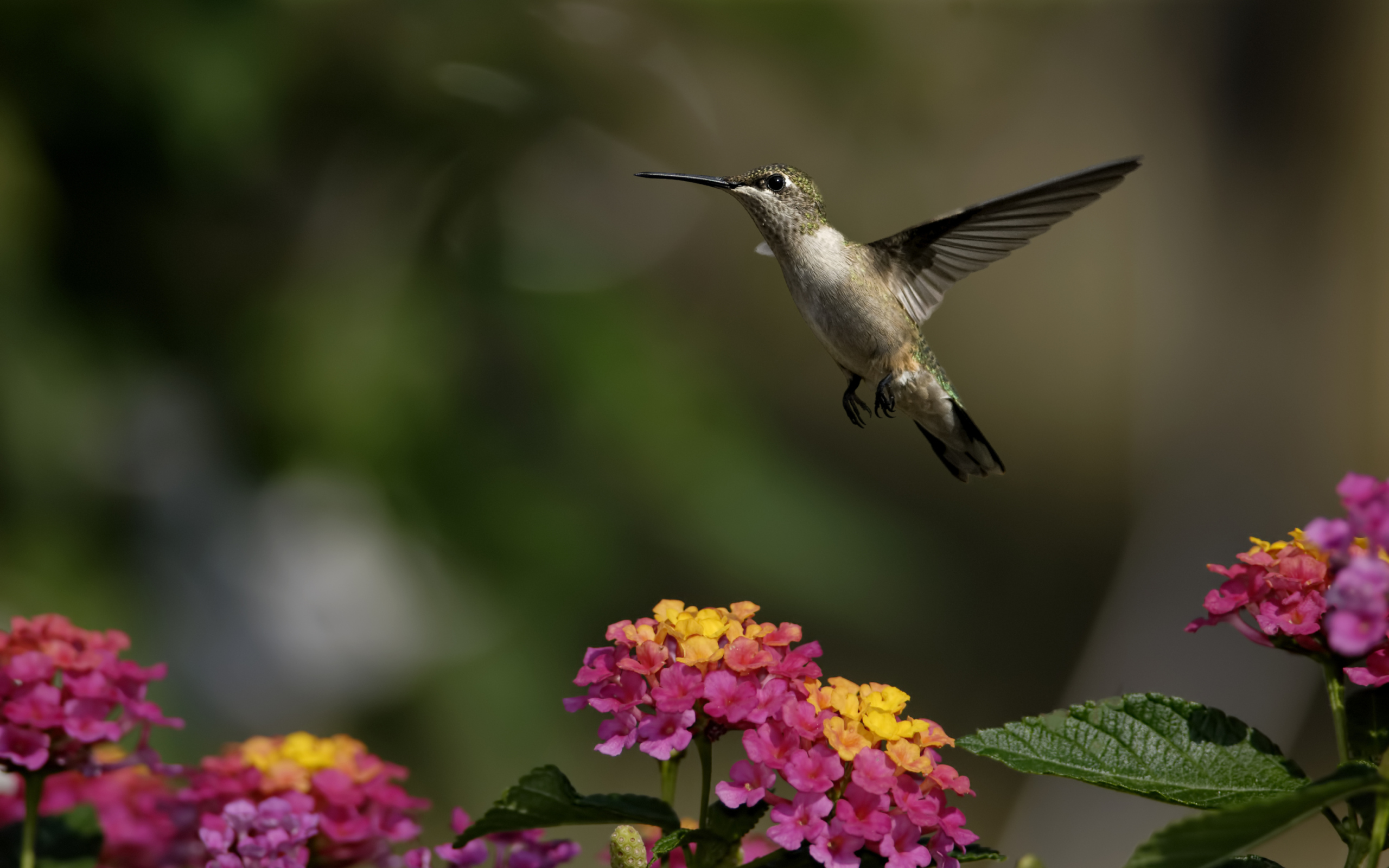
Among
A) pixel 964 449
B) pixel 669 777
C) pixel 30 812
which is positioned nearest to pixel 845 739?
pixel 669 777

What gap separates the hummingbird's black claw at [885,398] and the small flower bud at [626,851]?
63 cm

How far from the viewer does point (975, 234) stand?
1377 millimetres

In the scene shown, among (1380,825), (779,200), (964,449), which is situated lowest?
(1380,825)

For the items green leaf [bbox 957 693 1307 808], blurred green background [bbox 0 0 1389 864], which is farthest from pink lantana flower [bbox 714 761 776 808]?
blurred green background [bbox 0 0 1389 864]

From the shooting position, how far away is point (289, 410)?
104 inches

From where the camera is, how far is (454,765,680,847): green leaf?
2.49ft

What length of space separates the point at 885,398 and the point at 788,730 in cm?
61

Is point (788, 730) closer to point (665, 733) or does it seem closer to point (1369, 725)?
point (665, 733)

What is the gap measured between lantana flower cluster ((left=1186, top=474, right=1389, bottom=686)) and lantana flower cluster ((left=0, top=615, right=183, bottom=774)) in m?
0.78

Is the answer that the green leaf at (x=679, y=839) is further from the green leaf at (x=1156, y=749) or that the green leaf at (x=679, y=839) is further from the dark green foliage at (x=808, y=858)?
the green leaf at (x=1156, y=749)

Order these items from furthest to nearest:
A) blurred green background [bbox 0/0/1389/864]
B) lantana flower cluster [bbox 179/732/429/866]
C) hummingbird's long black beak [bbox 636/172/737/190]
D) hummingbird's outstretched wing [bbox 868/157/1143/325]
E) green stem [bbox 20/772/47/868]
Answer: blurred green background [bbox 0/0/1389/864]
hummingbird's long black beak [bbox 636/172/737/190]
hummingbird's outstretched wing [bbox 868/157/1143/325]
lantana flower cluster [bbox 179/732/429/866]
green stem [bbox 20/772/47/868]

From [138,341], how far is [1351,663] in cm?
252

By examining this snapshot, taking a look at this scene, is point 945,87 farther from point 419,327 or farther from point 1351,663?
point 1351,663

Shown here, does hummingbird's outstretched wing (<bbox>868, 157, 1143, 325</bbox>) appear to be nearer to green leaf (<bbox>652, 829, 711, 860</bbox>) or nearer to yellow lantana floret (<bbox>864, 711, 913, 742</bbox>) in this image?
yellow lantana floret (<bbox>864, 711, 913, 742</bbox>)
